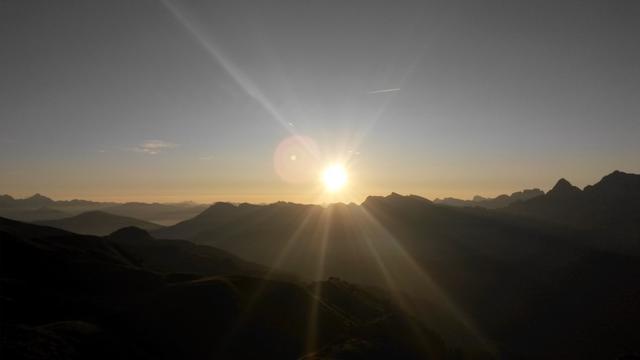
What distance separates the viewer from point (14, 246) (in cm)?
6084

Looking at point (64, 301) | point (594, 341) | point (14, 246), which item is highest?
point (14, 246)

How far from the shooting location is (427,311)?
6068 inches

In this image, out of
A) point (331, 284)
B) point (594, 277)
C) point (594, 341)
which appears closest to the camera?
point (331, 284)

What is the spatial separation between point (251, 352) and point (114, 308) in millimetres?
16800

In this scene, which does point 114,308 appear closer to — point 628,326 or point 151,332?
point 151,332

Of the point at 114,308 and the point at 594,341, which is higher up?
the point at 114,308

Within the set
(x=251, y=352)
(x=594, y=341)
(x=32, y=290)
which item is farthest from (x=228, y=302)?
(x=594, y=341)

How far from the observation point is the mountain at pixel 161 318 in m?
36.8

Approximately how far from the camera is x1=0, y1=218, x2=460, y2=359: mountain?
36781 millimetres

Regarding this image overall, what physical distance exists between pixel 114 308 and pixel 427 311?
129 meters

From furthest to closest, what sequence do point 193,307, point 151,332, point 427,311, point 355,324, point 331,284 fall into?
1. point 427,311
2. point 331,284
3. point 355,324
4. point 193,307
5. point 151,332

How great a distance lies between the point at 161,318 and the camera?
47312 millimetres

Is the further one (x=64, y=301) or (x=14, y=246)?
(x=14, y=246)

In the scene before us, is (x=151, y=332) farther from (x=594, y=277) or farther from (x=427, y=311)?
(x=594, y=277)
